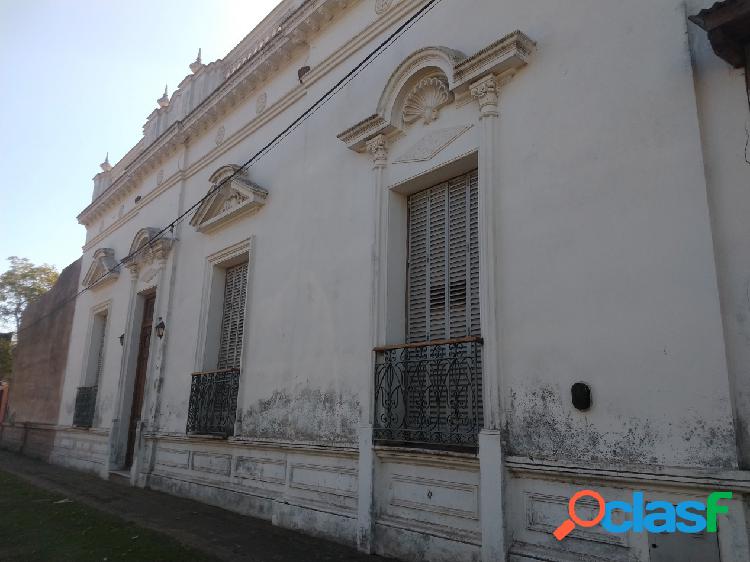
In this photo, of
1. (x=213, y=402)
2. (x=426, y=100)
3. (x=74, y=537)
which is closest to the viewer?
(x=426, y=100)

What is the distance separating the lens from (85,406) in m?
13.3

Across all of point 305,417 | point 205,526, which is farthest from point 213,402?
point 305,417

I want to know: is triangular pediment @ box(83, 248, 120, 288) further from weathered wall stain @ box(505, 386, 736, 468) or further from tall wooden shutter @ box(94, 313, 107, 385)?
weathered wall stain @ box(505, 386, 736, 468)

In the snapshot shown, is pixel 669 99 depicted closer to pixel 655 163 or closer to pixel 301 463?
pixel 655 163

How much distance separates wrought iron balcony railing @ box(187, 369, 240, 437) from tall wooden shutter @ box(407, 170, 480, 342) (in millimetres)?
3422

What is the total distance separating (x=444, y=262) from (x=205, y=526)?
4.27 metres

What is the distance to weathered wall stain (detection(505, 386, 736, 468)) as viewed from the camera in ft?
11.7

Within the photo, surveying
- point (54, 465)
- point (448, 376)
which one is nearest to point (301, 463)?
point (448, 376)

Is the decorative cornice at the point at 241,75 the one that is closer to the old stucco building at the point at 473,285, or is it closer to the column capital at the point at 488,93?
the old stucco building at the point at 473,285

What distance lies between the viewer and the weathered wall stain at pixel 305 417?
6.20 m

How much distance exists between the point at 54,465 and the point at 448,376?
13.0m

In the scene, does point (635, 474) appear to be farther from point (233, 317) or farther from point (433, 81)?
point (233, 317)

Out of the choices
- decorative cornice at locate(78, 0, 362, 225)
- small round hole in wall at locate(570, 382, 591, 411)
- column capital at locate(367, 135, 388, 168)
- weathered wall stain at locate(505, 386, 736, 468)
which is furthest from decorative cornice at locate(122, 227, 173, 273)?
small round hole in wall at locate(570, 382, 591, 411)

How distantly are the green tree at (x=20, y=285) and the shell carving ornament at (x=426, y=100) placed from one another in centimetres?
2859
